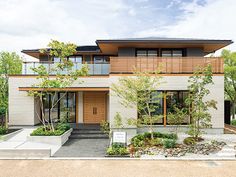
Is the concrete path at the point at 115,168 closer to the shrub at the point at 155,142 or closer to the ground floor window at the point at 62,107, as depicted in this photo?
the shrub at the point at 155,142

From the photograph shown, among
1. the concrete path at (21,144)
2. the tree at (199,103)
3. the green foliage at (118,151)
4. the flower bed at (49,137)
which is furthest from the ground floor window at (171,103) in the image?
the concrete path at (21,144)

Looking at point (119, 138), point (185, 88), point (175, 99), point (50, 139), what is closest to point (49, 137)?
point (50, 139)

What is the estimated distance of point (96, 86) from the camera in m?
17.2

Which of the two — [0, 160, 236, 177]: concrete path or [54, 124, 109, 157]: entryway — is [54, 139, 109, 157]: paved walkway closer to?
[54, 124, 109, 157]: entryway

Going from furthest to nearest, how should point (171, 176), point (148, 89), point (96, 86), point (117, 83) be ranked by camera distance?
point (96, 86), point (117, 83), point (148, 89), point (171, 176)

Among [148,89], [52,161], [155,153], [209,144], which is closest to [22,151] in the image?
[52,161]

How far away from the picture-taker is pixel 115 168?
8.90 meters

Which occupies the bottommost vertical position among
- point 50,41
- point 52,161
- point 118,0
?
point 52,161

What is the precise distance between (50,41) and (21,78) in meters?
5.91

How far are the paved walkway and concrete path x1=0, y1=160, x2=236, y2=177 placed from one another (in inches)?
40.9

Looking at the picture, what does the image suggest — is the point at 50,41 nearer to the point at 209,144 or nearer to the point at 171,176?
the point at 171,176

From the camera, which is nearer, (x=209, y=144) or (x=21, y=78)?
(x=209, y=144)

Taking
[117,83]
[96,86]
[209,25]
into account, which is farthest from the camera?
[209,25]

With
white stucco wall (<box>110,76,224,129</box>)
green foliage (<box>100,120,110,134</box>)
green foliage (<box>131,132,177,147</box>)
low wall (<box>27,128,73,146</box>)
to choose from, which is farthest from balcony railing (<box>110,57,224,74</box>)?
low wall (<box>27,128,73,146</box>)
